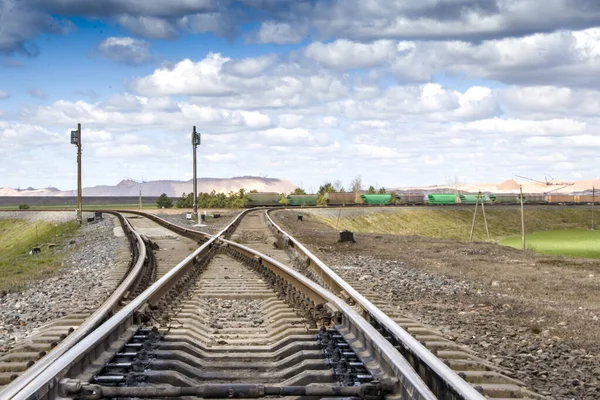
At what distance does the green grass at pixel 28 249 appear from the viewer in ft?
53.6

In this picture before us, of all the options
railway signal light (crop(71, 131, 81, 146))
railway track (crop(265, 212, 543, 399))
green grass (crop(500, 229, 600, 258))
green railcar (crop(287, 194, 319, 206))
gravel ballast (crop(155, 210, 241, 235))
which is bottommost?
green grass (crop(500, 229, 600, 258))

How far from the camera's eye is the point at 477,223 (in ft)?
230

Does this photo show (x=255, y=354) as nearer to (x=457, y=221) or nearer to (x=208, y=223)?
(x=208, y=223)

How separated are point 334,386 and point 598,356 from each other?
3.46 metres

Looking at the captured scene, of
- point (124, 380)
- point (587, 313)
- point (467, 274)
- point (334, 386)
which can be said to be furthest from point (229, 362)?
point (467, 274)

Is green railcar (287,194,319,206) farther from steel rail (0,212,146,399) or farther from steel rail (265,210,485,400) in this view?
steel rail (265,210,485,400)

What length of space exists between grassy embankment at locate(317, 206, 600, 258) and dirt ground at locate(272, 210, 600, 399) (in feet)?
106

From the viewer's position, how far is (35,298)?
11.8 m

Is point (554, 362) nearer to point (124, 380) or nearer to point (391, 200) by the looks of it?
point (124, 380)

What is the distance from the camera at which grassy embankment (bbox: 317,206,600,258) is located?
5566cm

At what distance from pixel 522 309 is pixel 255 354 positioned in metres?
5.11

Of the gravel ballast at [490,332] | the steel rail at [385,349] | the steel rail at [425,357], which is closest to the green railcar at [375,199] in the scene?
the gravel ballast at [490,332]

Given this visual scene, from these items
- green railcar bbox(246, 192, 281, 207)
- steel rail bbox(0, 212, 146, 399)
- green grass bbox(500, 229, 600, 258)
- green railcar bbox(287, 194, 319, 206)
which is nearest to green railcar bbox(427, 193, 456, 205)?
green railcar bbox(287, 194, 319, 206)

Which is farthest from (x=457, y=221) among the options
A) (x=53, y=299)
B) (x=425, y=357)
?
(x=425, y=357)
